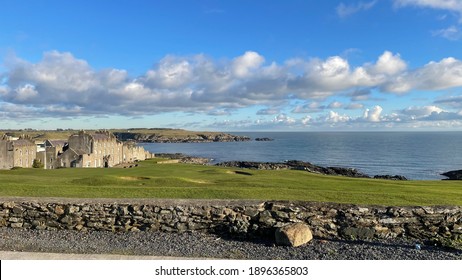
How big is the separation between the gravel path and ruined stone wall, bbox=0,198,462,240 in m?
0.55

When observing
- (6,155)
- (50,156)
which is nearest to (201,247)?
(6,155)

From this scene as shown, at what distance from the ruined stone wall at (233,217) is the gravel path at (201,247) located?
21.5 inches

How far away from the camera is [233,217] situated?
14.9 metres

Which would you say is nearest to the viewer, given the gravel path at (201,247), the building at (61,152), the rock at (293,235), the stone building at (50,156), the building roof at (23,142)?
the gravel path at (201,247)

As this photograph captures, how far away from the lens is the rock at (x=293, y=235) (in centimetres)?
1339

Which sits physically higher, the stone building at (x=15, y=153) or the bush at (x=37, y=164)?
the stone building at (x=15, y=153)

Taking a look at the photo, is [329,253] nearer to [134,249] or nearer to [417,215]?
[417,215]

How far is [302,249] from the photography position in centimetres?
1303

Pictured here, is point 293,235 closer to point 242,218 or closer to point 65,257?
point 242,218

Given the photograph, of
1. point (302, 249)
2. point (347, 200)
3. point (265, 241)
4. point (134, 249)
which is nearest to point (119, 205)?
point (134, 249)

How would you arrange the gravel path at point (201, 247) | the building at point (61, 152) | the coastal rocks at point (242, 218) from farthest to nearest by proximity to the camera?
the building at point (61, 152), the coastal rocks at point (242, 218), the gravel path at point (201, 247)

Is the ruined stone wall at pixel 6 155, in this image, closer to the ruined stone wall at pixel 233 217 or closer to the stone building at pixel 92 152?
the stone building at pixel 92 152

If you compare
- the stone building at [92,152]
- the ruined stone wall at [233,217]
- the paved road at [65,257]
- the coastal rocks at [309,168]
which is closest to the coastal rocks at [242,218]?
the ruined stone wall at [233,217]
